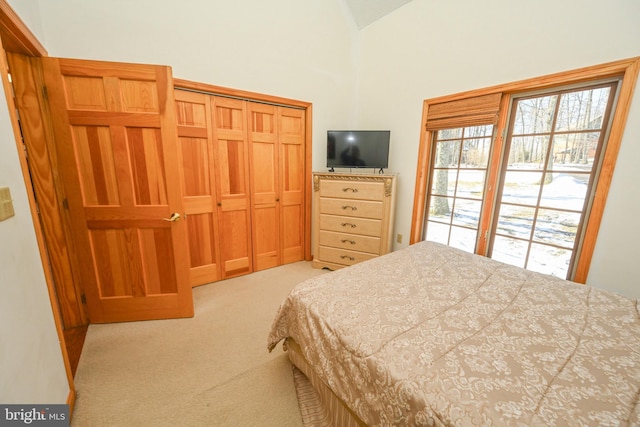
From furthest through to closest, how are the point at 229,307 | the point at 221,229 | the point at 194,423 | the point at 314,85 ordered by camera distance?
1. the point at 314,85
2. the point at 221,229
3. the point at 229,307
4. the point at 194,423

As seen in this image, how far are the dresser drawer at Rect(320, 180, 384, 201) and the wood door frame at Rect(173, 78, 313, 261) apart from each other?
1.23ft

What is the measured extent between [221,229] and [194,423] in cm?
179

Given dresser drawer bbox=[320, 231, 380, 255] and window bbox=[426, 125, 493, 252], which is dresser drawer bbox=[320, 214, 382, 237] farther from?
window bbox=[426, 125, 493, 252]

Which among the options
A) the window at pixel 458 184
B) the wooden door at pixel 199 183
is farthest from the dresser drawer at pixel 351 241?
the wooden door at pixel 199 183

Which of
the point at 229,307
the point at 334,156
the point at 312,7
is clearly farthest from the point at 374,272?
the point at 312,7

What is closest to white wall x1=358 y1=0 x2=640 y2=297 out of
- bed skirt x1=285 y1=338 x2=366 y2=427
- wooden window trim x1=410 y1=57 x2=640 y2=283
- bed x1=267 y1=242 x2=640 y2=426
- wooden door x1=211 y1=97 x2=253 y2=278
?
wooden window trim x1=410 y1=57 x2=640 y2=283

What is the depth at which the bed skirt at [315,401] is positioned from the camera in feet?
3.51

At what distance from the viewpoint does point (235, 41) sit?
2.39 metres

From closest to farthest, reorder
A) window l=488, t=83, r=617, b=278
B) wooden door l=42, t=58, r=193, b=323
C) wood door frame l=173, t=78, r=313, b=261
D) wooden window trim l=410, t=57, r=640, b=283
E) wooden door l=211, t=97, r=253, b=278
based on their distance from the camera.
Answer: wooden window trim l=410, t=57, r=640, b=283 < wooden door l=42, t=58, r=193, b=323 < window l=488, t=83, r=617, b=278 < wood door frame l=173, t=78, r=313, b=261 < wooden door l=211, t=97, r=253, b=278

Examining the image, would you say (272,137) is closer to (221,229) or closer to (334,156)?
(334,156)

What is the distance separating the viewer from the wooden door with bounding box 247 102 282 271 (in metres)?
2.73

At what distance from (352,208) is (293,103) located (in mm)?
A: 1469

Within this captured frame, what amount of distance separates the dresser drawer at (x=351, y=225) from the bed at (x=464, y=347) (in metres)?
1.17

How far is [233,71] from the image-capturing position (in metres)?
2.43
